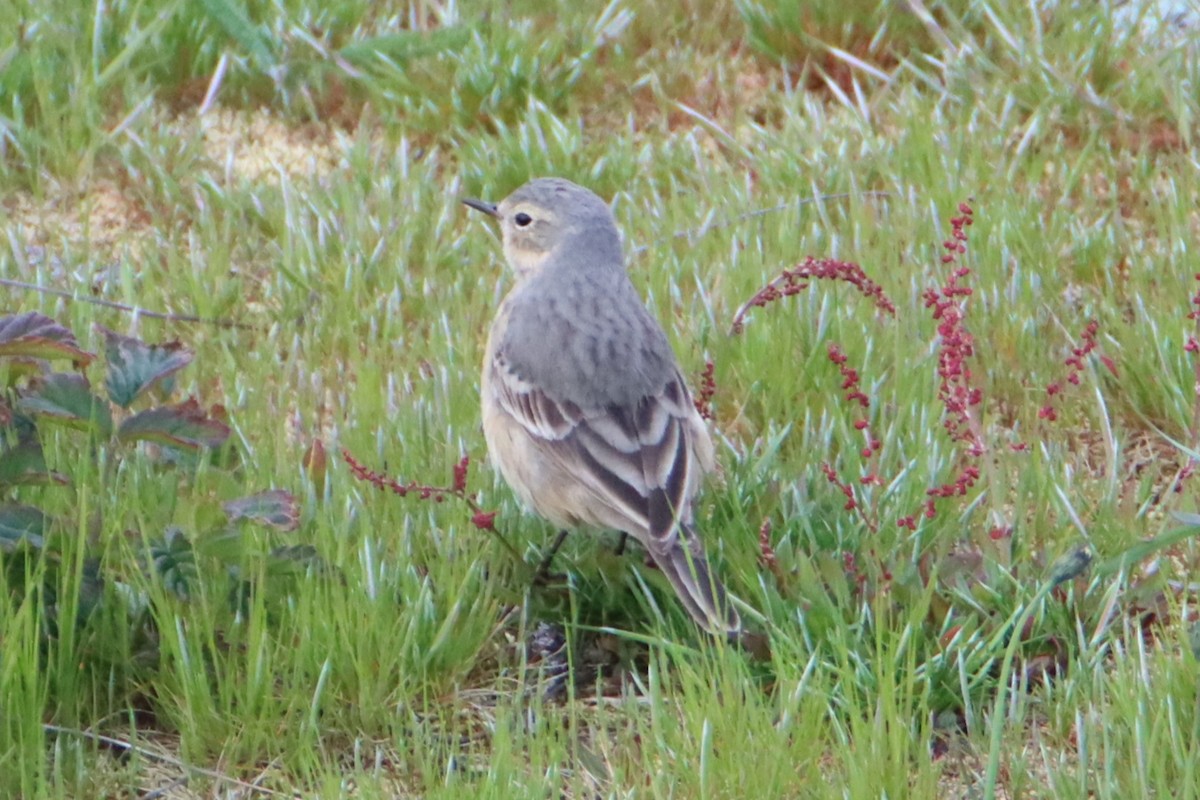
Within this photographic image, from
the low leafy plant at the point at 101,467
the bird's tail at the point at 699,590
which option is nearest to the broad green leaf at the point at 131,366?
the low leafy plant at the point at 101,467

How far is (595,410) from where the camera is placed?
4660 millimetres

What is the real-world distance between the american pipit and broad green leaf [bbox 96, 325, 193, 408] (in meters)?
0.98

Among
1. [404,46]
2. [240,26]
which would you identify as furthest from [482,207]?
[240,26]

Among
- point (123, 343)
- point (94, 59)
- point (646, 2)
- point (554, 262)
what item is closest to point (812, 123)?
point (646, 2)

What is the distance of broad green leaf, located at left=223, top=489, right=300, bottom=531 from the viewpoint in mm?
3822

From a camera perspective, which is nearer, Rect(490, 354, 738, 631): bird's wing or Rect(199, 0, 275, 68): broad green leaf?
Rect(490, 354, 738, 631): bird's wing

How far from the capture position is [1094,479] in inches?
193

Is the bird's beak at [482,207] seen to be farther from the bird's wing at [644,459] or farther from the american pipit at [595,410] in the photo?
the bird's wing at [644,459]

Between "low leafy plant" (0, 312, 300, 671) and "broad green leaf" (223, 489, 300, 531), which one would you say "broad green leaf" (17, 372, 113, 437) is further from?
"broad green leaf" (223, 489, 300, 531)

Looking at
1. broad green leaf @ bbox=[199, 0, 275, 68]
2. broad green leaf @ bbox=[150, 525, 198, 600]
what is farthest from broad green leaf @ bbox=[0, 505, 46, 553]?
broad green leaf @ bbox=[199, 0, 275, 68]

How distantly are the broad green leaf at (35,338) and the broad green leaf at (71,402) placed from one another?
0.73 feet

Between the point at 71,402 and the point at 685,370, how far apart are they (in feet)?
6.91

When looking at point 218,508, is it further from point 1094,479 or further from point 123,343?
point 1094,479

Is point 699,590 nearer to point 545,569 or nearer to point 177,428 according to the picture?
point 545,569
